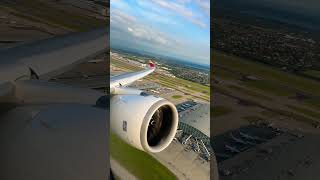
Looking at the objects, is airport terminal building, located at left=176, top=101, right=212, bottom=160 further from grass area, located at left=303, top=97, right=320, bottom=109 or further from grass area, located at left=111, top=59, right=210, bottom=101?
grass area, located at left=303, top=97, right=320, bottom=109

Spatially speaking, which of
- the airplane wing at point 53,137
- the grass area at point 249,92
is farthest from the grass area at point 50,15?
the airplane wing at point 53,137

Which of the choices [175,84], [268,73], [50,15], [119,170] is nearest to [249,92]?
[268,73]

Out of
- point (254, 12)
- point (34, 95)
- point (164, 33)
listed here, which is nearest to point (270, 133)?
point (254, 12)

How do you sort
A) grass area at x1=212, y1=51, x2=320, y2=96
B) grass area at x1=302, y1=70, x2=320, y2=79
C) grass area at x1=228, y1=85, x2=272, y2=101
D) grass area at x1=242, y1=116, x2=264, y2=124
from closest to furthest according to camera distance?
grass area at x1=212, y1=51, x2=320, y2=96 < grass area at x1=228, y1=85, x2=272, y2=101 < grass area at x1=242, y1=116, x2=264, y2=124 < grass area at x1=302, y1=70, x2=320, y2=79

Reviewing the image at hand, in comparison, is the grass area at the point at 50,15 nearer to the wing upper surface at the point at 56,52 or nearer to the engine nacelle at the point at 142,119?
the wing upper surface at the point at 56,52

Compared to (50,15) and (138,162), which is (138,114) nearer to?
(138,162)

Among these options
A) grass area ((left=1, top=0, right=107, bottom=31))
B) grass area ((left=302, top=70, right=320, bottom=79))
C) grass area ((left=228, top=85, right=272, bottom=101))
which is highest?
grass area ((left=1, top=0, right=107, bottom=31))

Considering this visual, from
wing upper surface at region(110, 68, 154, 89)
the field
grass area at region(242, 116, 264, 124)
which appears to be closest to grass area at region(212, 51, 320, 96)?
the field

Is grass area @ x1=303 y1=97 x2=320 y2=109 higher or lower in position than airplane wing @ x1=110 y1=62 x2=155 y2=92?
lower
